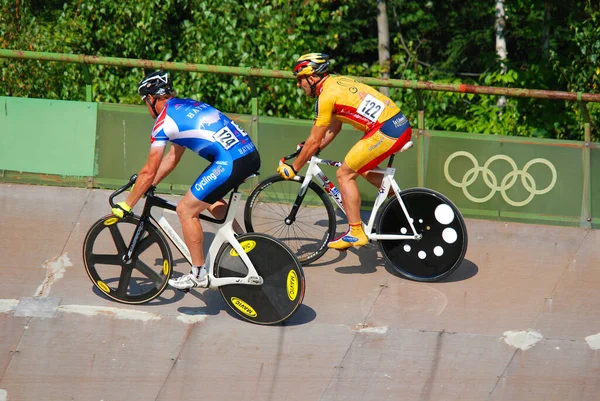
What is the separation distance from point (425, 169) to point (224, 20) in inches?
179

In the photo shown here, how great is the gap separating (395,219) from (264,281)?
147cm

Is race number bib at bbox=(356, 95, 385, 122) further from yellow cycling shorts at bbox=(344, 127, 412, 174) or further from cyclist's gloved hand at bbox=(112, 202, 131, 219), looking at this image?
cyclist's gloved hand at bbox=(112, 202, 131, 219)

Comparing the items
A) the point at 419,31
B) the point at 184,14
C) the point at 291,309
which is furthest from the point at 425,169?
the point at 419,31

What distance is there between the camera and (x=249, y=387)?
6.42 m

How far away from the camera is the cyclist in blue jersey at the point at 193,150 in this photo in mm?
6832

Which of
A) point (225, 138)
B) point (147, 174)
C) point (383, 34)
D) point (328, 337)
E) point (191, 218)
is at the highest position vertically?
point (225, 138)

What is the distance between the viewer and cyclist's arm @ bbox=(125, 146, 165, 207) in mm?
6758

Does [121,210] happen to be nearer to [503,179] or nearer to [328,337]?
[328,337]

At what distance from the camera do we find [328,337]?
22.8ft

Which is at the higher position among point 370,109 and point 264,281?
point 370,109

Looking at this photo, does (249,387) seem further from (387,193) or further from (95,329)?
(387,193)

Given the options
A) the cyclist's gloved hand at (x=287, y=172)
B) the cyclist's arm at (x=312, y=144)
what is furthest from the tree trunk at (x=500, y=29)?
the cyclist's gloved hand at (x=287, y=172)

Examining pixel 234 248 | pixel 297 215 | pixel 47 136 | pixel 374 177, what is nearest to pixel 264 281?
pixel 234 248

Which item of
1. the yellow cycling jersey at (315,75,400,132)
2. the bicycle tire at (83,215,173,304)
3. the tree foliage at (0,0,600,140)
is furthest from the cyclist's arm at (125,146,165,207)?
the tree foliage at (0,0,600,140)
